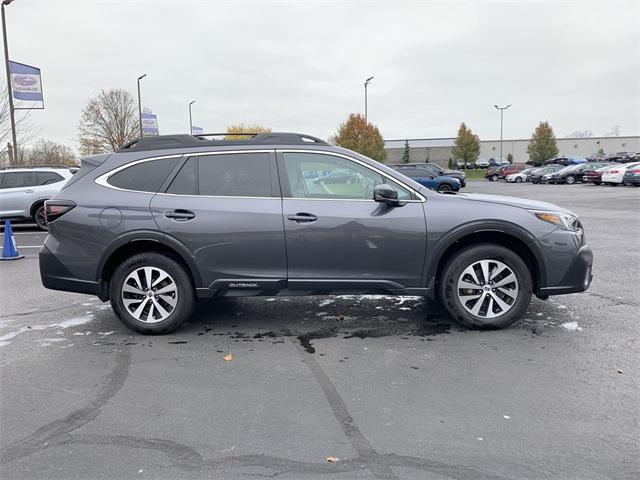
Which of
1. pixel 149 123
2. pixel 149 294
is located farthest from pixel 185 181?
pixel 149 123

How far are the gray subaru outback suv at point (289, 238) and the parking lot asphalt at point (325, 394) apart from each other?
17.8 inches

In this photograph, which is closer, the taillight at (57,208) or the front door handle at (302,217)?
the front door handle at (302,217)

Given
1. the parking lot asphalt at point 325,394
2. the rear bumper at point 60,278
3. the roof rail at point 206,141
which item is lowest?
the parking lot asphalt at point 325,394

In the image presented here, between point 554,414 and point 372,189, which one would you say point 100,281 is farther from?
point 554,414

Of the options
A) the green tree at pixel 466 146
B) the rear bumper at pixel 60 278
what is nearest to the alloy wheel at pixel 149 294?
the rear bumper at pixel 60 278

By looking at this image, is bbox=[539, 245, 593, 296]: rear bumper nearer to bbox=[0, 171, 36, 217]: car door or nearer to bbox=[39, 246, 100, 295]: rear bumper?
bbox=[39, 246, 100, 295]: rear bumper

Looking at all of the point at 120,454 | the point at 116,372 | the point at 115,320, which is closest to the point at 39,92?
the point at 115,320

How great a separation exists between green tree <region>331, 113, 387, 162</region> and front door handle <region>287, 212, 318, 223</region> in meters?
39.3

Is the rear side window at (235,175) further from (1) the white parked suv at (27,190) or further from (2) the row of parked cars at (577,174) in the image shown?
(2) the row of parked cars at (577,174)

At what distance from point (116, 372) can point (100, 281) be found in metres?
1.17

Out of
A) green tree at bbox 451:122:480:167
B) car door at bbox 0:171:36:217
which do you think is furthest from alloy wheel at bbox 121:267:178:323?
green tree at bbox 451:122:480:167

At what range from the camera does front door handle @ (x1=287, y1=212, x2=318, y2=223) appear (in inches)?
190

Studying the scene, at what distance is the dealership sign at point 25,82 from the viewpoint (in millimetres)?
20016

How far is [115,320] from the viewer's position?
219 inches
